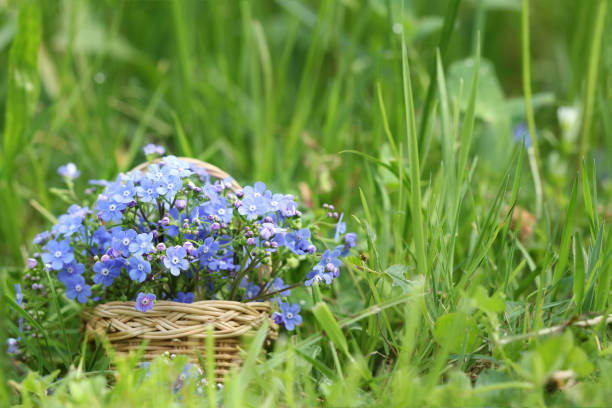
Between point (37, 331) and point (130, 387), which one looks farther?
point (37, 331)

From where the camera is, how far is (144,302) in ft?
4.02

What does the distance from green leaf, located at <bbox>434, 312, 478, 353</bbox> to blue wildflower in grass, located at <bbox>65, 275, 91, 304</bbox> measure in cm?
77

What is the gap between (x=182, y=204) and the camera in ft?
4.21

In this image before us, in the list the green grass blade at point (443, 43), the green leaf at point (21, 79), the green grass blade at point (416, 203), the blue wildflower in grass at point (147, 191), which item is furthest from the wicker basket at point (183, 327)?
the green leaf at point (21, 79)

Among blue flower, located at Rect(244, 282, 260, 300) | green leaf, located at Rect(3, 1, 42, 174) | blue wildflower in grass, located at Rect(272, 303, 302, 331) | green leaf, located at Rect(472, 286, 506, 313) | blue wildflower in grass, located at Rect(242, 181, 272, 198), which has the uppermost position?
green leaf, located at Rect(3, 1, 42, 174)

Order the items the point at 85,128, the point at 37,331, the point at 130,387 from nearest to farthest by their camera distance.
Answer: the point at 130,387 → the point at 37,331 → the point at 85,128

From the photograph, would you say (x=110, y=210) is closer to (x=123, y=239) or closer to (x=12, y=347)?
(x=123, y=239)

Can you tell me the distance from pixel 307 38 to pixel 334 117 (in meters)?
1.04

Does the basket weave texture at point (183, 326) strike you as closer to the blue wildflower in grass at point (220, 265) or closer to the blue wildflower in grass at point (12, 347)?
the blue wildflower in grass at point (220, 265)

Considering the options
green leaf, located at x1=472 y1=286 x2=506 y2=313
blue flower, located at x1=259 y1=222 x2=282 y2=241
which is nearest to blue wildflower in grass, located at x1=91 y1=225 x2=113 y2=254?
blue flower, located at x1=259 y1=222 x2=282 y2=241

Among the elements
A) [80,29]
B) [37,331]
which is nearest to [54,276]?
[37,331]

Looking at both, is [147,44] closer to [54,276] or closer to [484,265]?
[54,276]

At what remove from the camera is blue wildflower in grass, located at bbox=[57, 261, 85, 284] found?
4.42 ft

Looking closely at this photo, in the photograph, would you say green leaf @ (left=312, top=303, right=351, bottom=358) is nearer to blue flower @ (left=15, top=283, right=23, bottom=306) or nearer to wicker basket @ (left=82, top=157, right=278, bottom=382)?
wicker basket @ (left=82, top=157, right=278, bottom=382)
